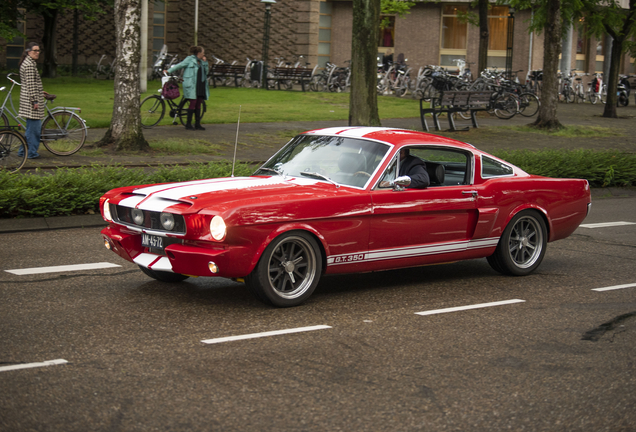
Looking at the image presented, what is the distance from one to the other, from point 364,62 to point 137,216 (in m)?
11.7

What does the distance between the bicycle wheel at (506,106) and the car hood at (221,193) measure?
2050 cm

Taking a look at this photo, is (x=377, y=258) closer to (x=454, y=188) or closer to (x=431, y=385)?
(x=454, y=188)

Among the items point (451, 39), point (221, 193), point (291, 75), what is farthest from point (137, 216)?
point (451, 39)

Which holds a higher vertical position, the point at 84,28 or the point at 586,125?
the point at 84,28

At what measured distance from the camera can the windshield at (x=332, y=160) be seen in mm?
6949

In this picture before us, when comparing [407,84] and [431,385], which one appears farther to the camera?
[407,84]

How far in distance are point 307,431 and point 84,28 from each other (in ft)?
→ 140

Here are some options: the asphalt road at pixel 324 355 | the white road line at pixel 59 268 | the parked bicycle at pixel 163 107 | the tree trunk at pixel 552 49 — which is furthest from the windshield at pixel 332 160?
the tree trunk at pixel 552 49

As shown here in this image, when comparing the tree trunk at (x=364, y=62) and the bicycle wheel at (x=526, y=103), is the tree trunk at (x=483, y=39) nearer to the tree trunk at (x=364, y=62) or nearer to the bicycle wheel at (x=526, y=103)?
the bicycle wheel at (x=526, y=103)

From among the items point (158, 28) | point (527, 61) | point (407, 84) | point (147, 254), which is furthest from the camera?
point (158, 28)

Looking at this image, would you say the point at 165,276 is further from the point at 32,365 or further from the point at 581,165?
the point at 581,165

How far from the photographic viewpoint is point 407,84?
113 feet

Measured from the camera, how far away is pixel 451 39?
44000 mm

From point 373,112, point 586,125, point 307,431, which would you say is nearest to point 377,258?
point 307,431
